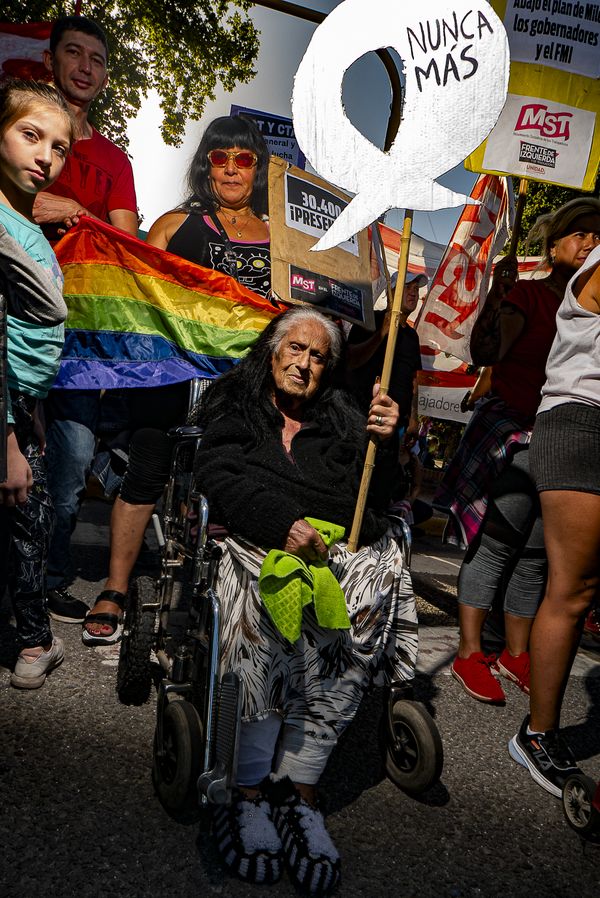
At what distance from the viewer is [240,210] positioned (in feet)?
10.4

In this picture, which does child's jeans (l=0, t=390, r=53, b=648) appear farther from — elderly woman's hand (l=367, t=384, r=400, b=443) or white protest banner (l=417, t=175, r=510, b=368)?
white protest banner (l=417, t=175, r=510, b=368)

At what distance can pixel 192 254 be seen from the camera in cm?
309

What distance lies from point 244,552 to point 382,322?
1.34m

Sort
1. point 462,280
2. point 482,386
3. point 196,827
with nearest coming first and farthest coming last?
point 196,827
point 462,280
point 482,386

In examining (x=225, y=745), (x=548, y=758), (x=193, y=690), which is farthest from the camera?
(x=548, y=758)

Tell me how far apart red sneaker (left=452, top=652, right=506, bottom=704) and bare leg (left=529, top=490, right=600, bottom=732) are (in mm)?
637

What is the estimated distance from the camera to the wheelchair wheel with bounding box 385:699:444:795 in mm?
2045

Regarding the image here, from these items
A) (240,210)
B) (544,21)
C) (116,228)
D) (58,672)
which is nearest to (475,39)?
(240,210)

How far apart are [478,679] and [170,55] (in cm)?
348

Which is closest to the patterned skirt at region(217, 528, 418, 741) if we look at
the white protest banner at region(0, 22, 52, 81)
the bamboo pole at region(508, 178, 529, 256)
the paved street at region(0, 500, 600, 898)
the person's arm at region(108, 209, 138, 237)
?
the paved street at region(0, 500, 600, 898)

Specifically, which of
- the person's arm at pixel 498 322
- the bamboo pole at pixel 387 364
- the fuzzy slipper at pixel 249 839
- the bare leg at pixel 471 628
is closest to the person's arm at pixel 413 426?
the person's arm at pixel 498 322

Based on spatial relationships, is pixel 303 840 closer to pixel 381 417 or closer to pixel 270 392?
pixel 381 417

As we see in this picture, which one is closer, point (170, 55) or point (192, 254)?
point (192, 254)

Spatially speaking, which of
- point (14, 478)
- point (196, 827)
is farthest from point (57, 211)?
point (196, 827)
